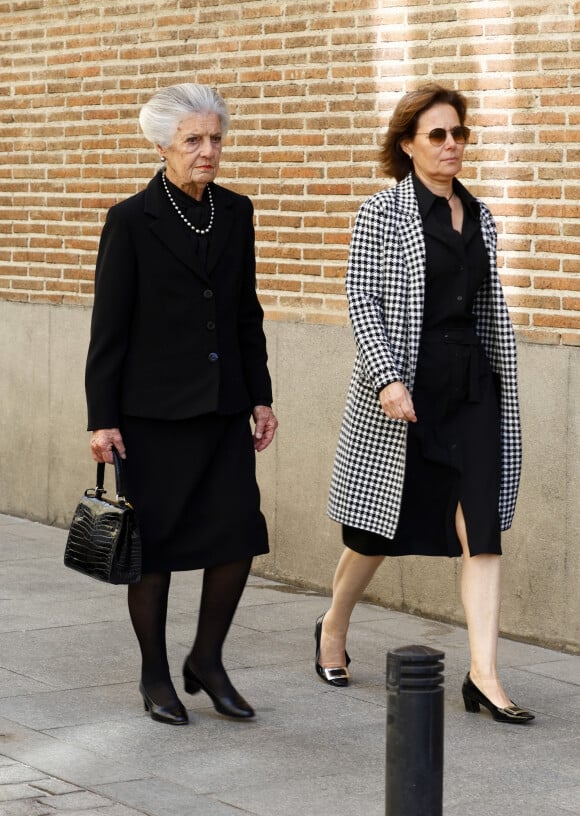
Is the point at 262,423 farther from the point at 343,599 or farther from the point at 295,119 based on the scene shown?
the point at 295,119

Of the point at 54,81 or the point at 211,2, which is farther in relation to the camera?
the point at 54,81

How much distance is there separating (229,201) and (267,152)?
2.66 metres

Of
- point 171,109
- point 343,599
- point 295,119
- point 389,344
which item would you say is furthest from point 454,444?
point 295,119

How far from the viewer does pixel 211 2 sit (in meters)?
8.75

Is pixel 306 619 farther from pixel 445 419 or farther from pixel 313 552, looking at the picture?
pixel 445 419

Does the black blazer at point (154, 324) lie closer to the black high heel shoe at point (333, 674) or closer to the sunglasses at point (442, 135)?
the sunglasses at point (442, 135)

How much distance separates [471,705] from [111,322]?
177 cm

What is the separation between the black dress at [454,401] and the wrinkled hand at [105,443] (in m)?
0.99

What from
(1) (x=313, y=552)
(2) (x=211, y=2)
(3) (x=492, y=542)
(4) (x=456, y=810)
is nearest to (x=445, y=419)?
(3) (x=492, y=542)

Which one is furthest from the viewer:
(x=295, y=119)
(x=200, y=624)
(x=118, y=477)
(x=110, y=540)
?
(x=295, y=119)

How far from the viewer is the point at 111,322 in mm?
5629

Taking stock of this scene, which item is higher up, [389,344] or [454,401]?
[389,344]

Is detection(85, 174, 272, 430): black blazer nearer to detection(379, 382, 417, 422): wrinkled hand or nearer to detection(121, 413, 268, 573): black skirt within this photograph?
detection(121, 413, 268, 573): black skirt

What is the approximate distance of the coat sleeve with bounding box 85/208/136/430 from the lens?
5.62 m
